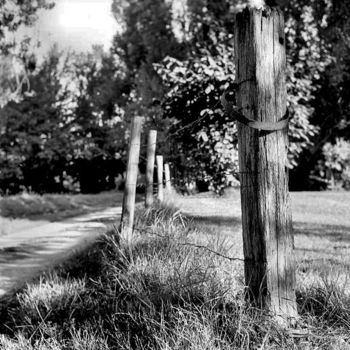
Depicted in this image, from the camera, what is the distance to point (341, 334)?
2971 mm

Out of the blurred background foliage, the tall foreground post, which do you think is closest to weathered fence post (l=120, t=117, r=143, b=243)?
the tall foreground post

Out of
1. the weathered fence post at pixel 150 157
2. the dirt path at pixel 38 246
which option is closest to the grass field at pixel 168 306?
the dirt path at pixel 38 246

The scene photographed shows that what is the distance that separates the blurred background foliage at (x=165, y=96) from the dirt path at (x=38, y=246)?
2.90m

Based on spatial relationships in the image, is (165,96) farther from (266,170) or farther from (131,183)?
(266,170)

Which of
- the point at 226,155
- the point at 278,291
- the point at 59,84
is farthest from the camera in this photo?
the point at 59,84

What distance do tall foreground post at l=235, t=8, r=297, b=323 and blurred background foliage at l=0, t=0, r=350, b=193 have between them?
7130 millimetres

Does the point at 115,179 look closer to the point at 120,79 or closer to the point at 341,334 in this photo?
the point at 120,79

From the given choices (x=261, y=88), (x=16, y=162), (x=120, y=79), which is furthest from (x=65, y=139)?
(x=261, y=88)

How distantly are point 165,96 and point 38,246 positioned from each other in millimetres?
4587

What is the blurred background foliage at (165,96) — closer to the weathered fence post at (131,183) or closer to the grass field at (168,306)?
the weathered fence post at (131,183)

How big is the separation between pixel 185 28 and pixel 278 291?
2570 cm

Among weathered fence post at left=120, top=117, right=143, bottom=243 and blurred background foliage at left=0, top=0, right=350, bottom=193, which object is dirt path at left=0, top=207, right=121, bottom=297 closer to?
weathered fence post at left=120, top=117, right=143, bottom=243

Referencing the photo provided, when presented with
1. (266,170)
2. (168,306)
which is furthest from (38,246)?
(266,170)

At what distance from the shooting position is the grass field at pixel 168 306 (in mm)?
2900
